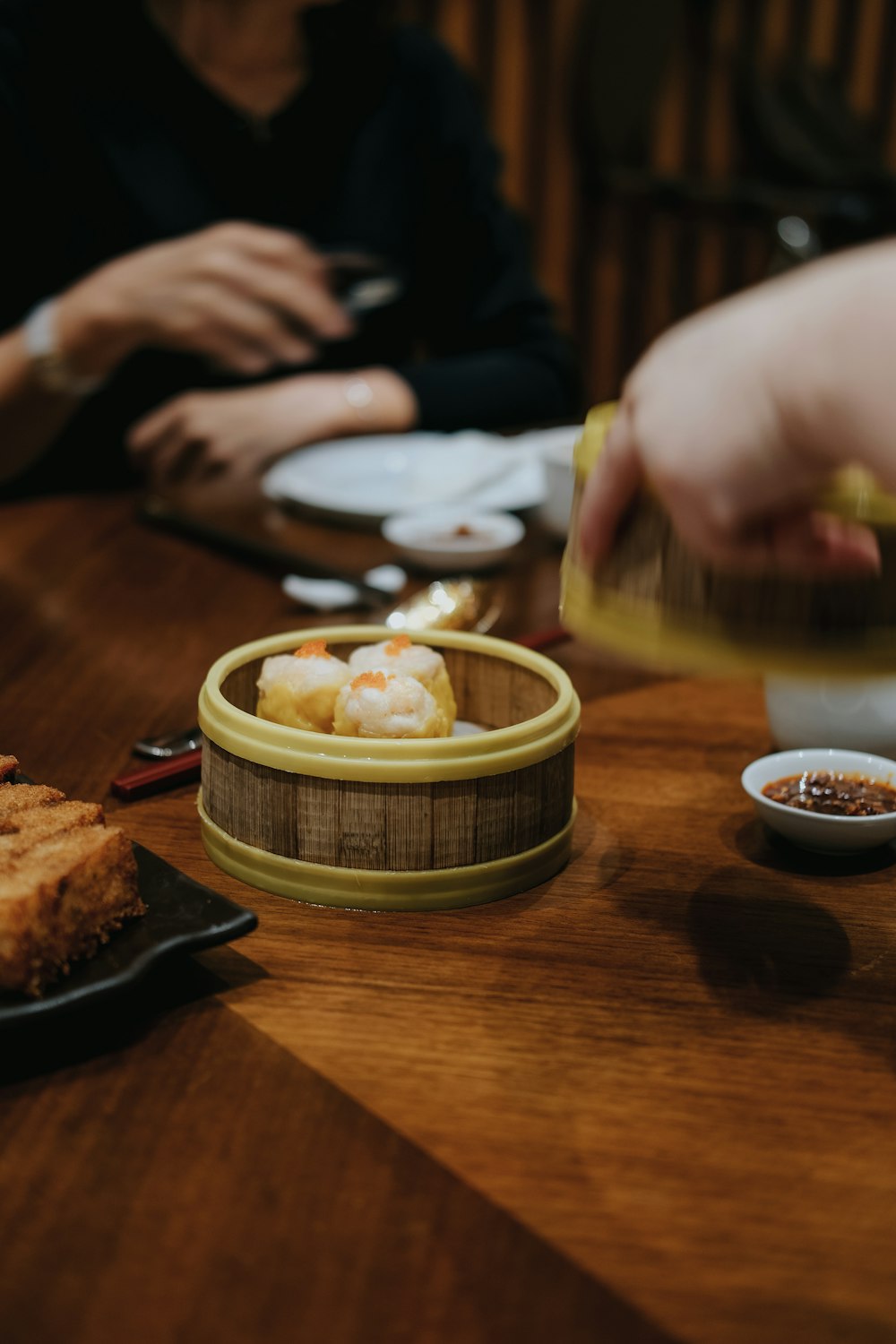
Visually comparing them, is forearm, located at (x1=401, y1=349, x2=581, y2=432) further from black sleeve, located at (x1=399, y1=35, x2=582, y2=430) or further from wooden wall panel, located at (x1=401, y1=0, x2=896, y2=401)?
wooden wall panel, located at (x1=401, y1=0, x2=896, y2=401)

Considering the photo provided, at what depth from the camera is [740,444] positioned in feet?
2.39

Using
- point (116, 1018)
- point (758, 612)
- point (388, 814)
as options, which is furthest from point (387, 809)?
point (758, 612)

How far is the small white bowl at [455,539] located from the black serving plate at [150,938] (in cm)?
102

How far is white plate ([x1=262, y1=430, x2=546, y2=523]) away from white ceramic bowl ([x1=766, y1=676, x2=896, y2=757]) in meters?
1.04

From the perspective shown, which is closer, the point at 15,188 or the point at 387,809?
the point at 387,809

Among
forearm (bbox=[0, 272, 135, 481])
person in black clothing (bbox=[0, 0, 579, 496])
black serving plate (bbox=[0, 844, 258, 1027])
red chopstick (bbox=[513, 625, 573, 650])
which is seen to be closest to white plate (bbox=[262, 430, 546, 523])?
person in black clothing (bbox=[0, 0, 579, 496])

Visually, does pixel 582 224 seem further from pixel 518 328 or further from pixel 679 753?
pixel 679 753

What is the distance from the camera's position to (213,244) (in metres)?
2.46

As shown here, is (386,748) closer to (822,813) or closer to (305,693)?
(305,693)

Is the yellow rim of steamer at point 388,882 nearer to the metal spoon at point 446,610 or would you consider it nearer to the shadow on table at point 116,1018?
the shadow on table at point 116,1018

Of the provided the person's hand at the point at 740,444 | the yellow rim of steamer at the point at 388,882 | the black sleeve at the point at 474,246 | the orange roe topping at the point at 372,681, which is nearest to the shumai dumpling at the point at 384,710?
the orange roe topping at the point at 372,681

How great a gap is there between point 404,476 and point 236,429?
416mm

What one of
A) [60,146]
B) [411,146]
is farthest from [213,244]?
[411,146]

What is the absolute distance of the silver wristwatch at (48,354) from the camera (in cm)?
254
